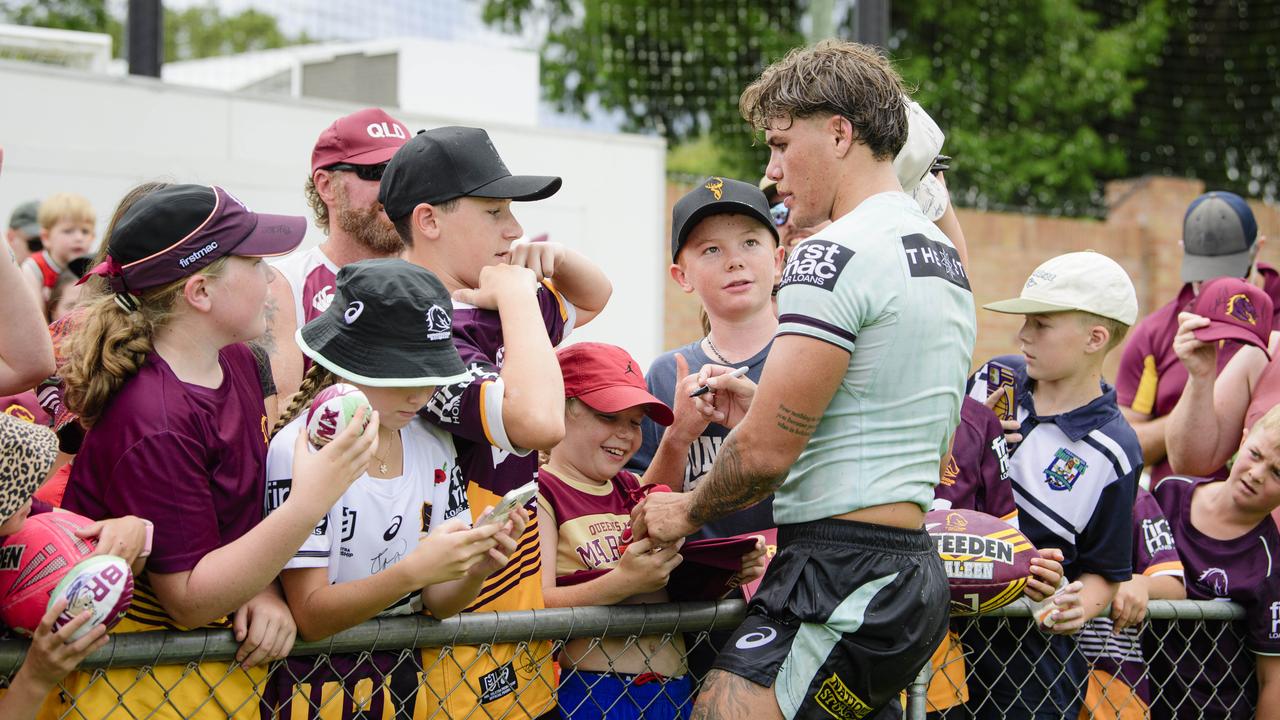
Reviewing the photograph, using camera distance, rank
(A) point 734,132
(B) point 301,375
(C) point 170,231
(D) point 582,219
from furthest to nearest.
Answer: (A) point 734,132 < (D) point 582,219 < (B) point 301,375 < (C) point 170,231

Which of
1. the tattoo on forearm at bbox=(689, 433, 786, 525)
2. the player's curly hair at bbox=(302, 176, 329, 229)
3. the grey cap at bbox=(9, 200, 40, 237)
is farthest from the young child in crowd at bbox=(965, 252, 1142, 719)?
the grey cap at bbox=(9, 200, 40, 237)

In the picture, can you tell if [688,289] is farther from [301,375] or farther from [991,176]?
[991,176]

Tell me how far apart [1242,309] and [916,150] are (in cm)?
161

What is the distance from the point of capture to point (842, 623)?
2.50 m

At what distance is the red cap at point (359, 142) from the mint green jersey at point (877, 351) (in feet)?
5.64

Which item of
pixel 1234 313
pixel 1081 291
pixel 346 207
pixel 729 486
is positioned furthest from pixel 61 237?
pixel 1234 313

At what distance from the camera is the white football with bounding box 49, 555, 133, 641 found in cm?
199

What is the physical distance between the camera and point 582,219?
29.5 feet

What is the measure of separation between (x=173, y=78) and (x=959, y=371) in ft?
38.8

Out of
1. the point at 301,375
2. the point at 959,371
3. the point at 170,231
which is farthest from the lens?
the point at 301,375

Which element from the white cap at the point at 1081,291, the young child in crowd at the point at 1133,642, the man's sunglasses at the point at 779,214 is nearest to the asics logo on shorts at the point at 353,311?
the white cap at the point at 1081,291

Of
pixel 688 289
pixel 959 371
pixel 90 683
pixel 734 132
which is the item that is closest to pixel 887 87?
pixel 959 371

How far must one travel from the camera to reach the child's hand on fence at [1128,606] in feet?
10.7

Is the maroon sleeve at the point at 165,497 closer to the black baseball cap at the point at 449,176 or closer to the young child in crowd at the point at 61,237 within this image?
the black baseball cap at the point at 449,176
